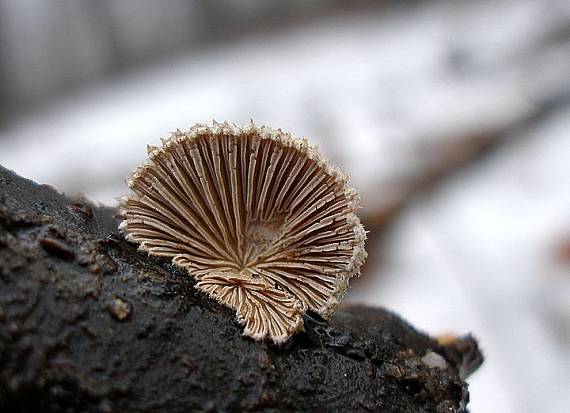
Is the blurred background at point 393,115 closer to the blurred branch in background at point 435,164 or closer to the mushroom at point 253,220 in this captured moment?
the blurred branch in background at point 435,164

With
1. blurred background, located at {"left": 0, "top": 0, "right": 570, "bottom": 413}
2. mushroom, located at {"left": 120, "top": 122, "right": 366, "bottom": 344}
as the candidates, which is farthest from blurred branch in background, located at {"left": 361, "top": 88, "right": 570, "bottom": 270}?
mushroom, located at {"left": 120, "top": 122, "right": 366, "bottom": 344}

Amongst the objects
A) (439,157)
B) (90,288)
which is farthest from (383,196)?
(90,288)

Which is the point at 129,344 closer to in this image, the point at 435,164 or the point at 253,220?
the point at 253,220

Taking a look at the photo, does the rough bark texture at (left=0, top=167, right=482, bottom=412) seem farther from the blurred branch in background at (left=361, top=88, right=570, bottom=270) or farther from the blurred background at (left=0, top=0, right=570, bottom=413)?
the blurred branch in background at (left=361, top=88, right=570, bottom=270)

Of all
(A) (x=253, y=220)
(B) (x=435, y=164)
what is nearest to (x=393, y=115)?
(B) (x=435, y=164)

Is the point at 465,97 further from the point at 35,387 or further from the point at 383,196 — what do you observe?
the point at 35,387

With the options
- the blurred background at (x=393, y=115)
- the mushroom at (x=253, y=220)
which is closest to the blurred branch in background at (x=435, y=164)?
the blurred background at (x=393, y=115)
